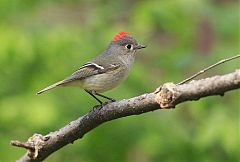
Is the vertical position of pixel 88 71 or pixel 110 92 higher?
pixel 110 92

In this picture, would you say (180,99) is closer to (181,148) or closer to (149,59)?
(181,148)

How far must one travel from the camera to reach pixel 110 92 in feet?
21.0

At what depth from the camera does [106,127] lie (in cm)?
623

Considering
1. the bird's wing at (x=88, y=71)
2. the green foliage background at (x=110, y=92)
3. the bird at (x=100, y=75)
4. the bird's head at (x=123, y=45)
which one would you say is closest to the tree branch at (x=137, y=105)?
the bird at (x=100, y=75)

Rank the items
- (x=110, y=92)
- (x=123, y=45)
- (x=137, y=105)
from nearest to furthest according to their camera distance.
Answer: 1. (x=137, y=105)
2. (x=123, y=45)
3. (x=110, y=92)

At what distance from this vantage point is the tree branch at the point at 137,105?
2402 millimetres

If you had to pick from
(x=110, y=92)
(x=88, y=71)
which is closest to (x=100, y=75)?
(x=88, y=71)

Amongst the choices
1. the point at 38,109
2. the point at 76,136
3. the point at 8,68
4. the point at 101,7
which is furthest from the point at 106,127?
the point at 76,136

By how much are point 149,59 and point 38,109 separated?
1.97m

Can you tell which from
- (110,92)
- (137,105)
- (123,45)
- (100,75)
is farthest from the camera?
(110,92)

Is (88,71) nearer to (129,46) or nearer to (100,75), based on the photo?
(100,75)

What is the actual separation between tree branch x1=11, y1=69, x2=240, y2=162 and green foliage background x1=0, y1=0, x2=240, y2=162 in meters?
2.37

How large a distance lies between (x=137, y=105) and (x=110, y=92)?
356 cm

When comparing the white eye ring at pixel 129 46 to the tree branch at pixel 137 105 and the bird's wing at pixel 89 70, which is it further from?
the tree branch at pixel 137 105
